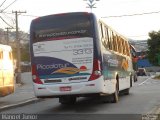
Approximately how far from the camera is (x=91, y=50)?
53.7 feet

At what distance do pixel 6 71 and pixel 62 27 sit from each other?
4822 mm

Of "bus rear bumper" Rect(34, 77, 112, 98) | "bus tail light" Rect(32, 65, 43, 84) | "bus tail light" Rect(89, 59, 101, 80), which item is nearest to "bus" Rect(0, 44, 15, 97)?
"bus tail light" Rect(32, 65, 43, 84)

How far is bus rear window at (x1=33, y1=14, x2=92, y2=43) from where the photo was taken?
16594 millimetres

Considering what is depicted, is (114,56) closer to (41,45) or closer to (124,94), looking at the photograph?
(41,45)

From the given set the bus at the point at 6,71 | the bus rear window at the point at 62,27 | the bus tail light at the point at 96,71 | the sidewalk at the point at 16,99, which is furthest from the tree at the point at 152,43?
the bus tail light at the point at 96,71

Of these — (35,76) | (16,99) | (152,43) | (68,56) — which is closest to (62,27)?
(68,56)

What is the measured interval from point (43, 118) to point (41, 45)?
304cm

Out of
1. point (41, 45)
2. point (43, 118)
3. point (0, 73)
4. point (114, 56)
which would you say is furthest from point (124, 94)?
point (43, 118)

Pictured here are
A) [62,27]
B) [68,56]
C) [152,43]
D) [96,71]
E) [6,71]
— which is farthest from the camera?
[152,43]

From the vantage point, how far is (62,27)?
54.6 ft

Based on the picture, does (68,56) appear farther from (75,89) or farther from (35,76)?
(35,76)

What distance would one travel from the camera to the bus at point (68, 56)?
53.5 feet

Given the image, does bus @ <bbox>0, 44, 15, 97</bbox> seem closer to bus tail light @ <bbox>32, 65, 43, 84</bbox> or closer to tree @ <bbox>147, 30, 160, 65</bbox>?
bus tail light @ <bbox>32, 65, 43, 84</bbox>

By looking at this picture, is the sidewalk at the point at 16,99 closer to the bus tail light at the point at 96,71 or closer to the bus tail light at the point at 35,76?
the bus tail light at the point at 35,76
